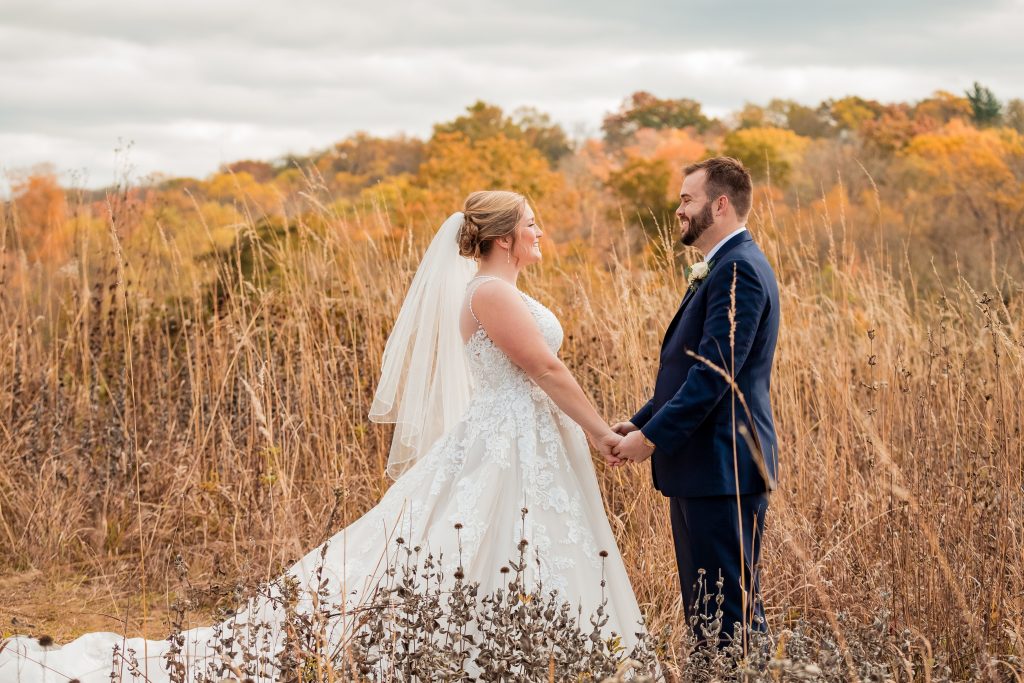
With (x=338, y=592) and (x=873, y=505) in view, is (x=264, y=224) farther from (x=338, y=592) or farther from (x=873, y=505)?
(x=873, y=505)

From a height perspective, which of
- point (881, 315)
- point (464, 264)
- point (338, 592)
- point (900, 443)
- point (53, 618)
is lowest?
point (53, 618)

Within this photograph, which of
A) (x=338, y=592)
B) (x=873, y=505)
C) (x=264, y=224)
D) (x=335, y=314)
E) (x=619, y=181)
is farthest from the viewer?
(x=619, y=181)

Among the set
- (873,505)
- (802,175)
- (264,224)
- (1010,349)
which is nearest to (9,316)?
(264,224)

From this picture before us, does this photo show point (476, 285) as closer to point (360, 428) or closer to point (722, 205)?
point (722, 205)

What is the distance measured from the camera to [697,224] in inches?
123

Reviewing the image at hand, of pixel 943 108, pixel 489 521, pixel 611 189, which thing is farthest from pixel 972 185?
pixel 489 521

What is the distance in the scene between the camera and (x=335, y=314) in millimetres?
5473

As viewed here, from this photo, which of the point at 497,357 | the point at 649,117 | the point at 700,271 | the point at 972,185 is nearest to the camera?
the point at 700,271

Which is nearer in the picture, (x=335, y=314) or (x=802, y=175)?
(x=335, y=314)

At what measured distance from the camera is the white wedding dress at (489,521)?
10.5 ft

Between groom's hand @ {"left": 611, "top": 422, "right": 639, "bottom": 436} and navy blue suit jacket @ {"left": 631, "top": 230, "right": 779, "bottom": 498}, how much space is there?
0.29 meters

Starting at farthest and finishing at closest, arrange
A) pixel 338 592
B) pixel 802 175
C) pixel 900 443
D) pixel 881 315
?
1. pixel 802 175
2. pixel 881 315
3. pixel 900 443
4. pixel 338 592

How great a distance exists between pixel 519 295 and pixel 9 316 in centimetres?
379

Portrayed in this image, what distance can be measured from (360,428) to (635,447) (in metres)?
2.11
